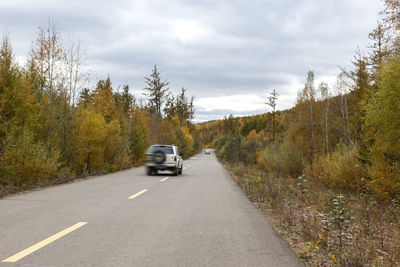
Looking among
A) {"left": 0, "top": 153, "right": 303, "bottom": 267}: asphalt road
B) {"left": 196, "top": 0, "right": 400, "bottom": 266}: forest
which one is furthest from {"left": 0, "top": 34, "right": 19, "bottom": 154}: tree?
{"left": 196, "top": 0, "right": 400, "bottom": 266}: forest

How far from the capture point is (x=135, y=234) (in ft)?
17.5

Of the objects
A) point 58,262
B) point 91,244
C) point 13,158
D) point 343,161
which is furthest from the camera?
point 343,161

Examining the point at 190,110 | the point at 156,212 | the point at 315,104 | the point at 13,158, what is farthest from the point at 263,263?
the point at 190,110

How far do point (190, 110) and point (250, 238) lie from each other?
77.0 metres

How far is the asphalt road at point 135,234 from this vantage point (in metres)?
4.09

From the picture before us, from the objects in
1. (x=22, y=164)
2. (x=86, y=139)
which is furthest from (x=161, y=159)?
(x=22, y=164)

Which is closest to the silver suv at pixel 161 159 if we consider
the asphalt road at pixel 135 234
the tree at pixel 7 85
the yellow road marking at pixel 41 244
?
the tree at pixel 7 85

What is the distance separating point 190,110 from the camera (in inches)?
3221

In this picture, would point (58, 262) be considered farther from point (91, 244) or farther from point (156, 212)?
point (156, 212)

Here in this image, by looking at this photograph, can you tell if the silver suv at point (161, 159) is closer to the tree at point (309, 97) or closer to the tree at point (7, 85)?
the tree at point (7, 85)

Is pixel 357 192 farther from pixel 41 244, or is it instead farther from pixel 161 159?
pixel 41 244

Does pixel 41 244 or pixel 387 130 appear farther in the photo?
pixel 387 130

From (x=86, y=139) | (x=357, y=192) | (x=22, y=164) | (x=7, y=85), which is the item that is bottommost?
(x=357, y=192)

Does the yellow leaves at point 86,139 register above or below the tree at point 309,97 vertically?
below
